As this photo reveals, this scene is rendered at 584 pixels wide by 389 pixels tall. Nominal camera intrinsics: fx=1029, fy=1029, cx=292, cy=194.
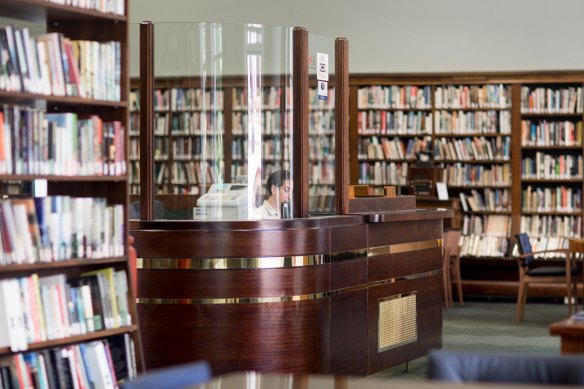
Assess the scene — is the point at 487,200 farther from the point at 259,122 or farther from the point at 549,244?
the point at 259,122

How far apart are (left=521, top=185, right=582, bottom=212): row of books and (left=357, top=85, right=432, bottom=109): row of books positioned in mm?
1616

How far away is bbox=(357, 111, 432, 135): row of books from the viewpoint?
12.4m

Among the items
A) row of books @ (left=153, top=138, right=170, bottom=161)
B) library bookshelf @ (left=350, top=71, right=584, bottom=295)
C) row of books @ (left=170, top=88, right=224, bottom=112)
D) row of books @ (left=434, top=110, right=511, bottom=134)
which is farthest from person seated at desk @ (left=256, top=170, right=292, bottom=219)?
row of books @ (left=434, top=110, right=511, bottom=134)

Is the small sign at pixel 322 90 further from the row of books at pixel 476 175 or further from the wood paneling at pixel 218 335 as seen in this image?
the row of books at pixel 476 175

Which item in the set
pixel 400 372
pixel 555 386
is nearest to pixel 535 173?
pixel 400 372

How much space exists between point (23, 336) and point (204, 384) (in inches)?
60.0

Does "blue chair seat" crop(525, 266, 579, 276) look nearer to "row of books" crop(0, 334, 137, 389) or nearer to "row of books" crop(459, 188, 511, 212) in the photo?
"row of books" crop(459, 188, 511, 212)

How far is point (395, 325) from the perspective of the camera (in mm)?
7309

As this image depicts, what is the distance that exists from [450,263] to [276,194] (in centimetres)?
583

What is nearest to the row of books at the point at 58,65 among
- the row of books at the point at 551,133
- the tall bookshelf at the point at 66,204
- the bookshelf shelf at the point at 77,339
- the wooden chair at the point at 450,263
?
the tall bookshelf at the point at 66,204

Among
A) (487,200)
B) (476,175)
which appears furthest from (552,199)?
(476,175)

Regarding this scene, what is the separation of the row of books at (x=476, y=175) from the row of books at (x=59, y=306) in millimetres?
8189

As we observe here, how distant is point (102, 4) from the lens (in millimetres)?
4473

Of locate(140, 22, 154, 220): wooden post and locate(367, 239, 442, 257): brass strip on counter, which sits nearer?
locate(140, 22, 154, 220): wooden post
